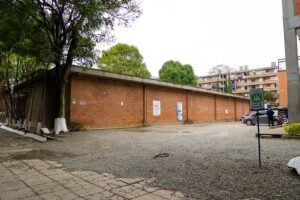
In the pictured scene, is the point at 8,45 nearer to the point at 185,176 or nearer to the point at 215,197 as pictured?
the point at 185,176

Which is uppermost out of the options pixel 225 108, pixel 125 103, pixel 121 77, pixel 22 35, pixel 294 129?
pixel 22 35

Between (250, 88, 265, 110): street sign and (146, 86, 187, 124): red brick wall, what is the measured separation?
1493cm

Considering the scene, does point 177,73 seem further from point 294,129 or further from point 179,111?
point 294,129

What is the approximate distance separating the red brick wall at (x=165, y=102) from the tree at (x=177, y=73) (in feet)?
54.6

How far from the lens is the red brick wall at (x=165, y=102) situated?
66.0 feet

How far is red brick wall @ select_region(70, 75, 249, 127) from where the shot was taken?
49.5ft

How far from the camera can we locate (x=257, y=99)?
16.5ft

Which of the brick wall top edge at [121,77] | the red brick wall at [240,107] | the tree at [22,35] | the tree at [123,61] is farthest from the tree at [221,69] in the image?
the tree at [22,35]

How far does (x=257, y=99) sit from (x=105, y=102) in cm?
1265

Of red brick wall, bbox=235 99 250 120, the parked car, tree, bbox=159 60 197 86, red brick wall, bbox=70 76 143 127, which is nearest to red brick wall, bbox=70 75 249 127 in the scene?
red brick wall, bbox=70 76 143 127

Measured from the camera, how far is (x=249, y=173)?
433cm

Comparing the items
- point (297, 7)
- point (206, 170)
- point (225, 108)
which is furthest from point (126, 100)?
point (225, 108)

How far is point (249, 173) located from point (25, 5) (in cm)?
1082

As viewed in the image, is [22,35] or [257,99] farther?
[22,35]
